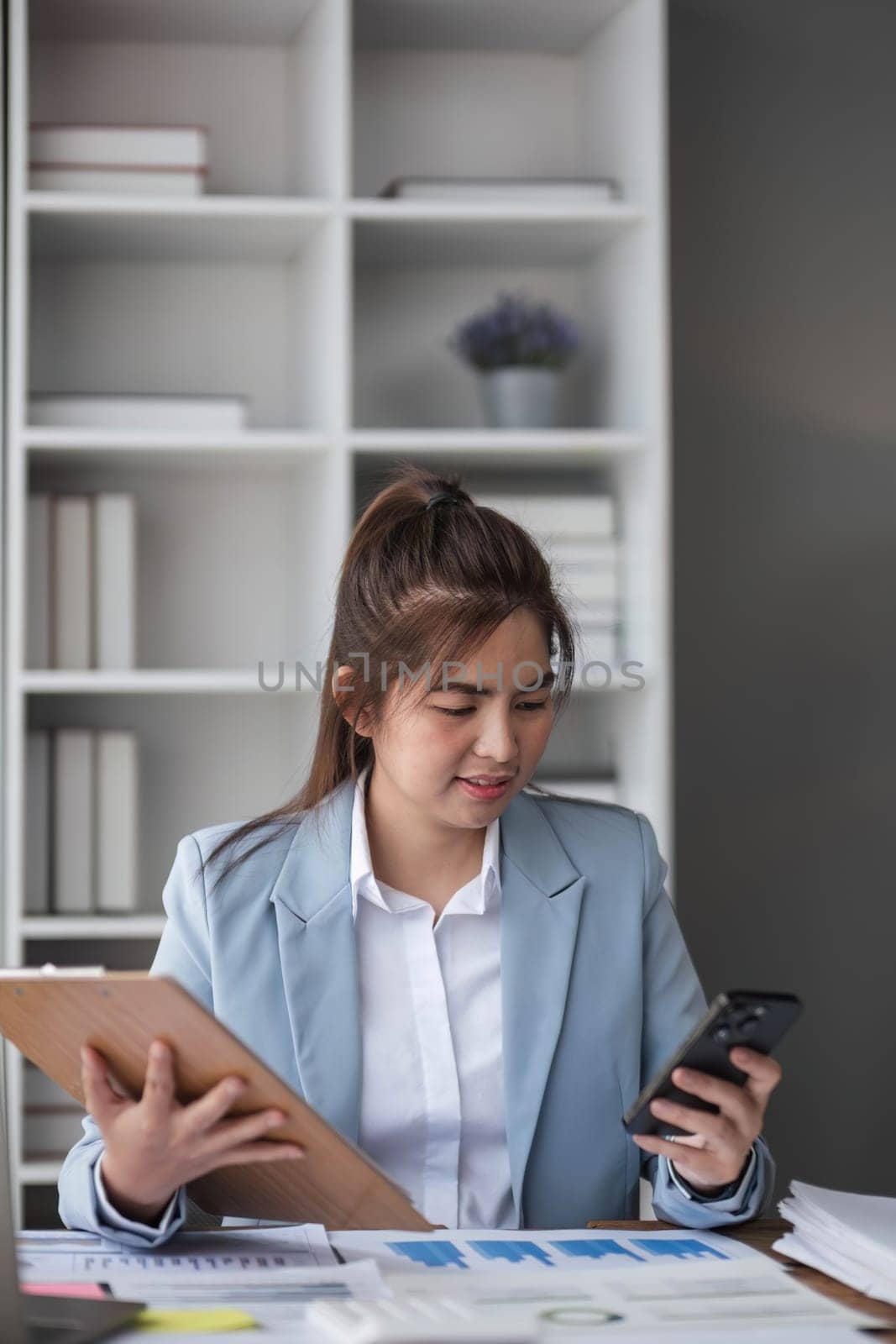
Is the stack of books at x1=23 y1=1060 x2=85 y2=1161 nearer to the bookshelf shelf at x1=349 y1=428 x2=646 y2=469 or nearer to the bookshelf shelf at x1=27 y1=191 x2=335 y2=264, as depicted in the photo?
the bookshelf shelf at x1=349 y1=428 x2=646 y2=469

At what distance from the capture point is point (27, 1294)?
109 cm

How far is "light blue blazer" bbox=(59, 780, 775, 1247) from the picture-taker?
1.52 meters

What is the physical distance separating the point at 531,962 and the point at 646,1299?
51cm

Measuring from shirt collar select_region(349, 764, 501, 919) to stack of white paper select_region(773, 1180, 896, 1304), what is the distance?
0.46 meters

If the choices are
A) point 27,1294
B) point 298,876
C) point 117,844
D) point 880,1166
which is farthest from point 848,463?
point 27,1294

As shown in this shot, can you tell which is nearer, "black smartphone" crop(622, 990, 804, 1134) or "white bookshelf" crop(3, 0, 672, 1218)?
"black smartphone" crop(622, 990, 804, 1134)

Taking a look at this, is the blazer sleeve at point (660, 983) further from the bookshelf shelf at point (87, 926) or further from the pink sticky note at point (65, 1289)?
the bookshelf shelf at point (87, 926)

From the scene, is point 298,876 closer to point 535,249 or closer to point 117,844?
point 117,844

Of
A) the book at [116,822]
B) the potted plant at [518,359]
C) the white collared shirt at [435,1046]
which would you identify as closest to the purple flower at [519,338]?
the potted plant at [518,359]

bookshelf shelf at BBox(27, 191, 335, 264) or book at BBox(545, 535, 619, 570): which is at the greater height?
bookshelf shelf at BBox(27, 191, 335, 264)

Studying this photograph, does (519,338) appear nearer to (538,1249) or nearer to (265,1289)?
(538,1249)

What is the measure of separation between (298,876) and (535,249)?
1534mm

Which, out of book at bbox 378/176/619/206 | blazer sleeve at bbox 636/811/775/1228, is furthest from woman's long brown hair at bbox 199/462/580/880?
book at bbox 378/176/619/206

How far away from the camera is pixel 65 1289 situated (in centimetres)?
112
